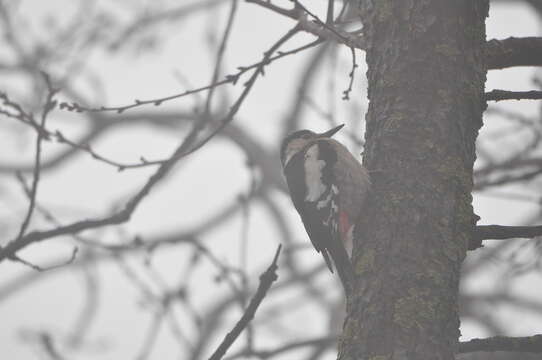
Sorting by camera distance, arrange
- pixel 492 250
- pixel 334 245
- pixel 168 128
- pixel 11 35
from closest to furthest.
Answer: pixel 334 245 → pixel 492 250 → pixel 11 35 → pixel 168 128

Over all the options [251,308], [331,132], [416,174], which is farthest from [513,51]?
[331,132]

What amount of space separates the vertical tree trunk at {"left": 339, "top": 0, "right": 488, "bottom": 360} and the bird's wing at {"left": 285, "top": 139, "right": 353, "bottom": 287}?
107cm

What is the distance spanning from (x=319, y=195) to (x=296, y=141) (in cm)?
98

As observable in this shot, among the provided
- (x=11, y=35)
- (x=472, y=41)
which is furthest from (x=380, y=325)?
(x=11, y=35)

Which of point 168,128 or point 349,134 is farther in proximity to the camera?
point 168,128

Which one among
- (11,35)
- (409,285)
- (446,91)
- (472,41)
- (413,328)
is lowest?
(413,328)

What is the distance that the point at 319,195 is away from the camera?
4.14 m

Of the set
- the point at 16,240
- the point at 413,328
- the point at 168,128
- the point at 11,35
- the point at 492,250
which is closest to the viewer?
the point at 413,328

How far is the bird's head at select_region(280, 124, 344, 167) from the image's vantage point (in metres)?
4.89

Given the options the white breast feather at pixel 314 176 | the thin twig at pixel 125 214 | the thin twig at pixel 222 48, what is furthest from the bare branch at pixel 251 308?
the white breast feather at pixel 314 176

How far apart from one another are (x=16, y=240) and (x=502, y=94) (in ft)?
7.32

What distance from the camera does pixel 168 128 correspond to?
399 inches

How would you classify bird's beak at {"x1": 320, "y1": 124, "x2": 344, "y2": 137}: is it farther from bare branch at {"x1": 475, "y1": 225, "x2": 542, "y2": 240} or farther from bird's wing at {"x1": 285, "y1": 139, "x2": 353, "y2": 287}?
bare branch at {"x1": 475, "y1": 225, "x2": 542, "y2": 240}

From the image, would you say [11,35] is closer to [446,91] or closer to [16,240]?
[16,240]
